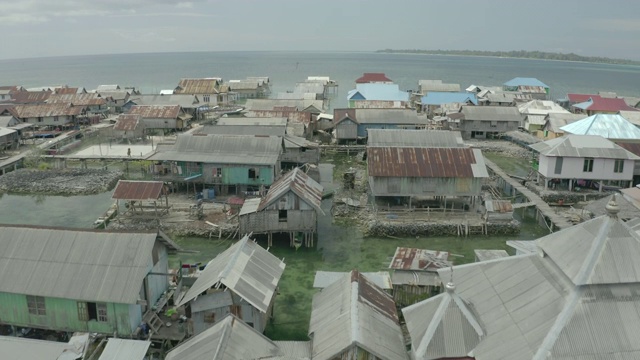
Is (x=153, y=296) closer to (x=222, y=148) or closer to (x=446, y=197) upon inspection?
(x=222, y=148)

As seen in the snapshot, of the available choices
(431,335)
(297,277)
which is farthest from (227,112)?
(431,335)

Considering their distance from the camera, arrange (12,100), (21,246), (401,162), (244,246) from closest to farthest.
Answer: (21,246) < (244,246) < (401,162) < (12,100)

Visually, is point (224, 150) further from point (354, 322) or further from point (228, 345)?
point (354, 322)

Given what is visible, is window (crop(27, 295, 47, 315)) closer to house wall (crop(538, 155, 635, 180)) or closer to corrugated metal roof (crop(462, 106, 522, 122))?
house wall (crop(538, 155, 635, 180))

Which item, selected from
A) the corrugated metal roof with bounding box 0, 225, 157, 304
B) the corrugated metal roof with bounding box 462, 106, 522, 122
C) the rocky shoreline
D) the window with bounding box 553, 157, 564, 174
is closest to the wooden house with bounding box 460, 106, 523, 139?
the corrugated metal roof with bounding box 462, 106, 522, 122

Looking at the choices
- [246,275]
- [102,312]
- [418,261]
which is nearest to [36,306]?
[102,312]
